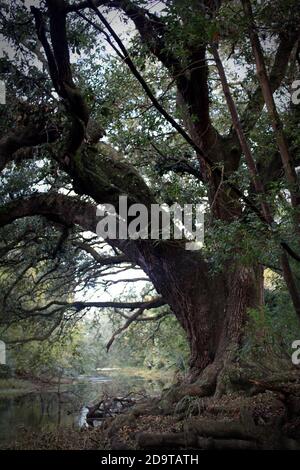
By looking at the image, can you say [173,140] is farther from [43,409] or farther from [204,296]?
[43,409]

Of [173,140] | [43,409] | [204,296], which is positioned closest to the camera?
[204,296]

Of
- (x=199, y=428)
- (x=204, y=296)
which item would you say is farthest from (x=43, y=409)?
(x=199, y=428)

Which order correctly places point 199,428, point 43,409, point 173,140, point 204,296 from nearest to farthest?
point 199,428
point 204,296
point 173,140
point 43,409

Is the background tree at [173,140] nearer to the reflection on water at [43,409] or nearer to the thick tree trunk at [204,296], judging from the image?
the thick tree trunk at [204,296]

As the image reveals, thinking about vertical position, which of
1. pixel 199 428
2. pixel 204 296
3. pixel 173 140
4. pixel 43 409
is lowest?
pixel 43 409

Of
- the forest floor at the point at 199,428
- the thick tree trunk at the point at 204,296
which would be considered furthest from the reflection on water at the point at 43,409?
the thick tree trunk at the point at 204,296

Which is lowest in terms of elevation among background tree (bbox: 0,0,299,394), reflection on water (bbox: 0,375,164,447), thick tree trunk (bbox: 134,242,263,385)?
reflection on water (bbox: 0,375,164,447)

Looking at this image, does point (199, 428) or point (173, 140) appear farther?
point (173, 140)

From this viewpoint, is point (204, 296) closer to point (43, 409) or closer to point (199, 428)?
point (199, 428)

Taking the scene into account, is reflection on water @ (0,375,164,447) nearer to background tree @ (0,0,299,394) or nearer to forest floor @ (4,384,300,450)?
forest floor @ (4,384,300,450)

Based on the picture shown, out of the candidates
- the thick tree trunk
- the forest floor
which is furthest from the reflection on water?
the thick tree trunk

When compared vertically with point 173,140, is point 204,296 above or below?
below

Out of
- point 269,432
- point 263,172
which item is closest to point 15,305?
point 263,172
